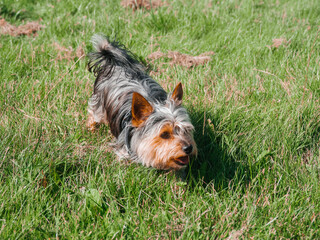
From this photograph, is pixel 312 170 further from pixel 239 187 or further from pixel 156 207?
pixel 156 207

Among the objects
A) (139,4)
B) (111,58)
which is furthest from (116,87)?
(139,4)

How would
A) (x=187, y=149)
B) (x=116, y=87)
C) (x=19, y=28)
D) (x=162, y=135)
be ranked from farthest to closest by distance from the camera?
1. (x=19, y=28)
2. (x=116, y=87)
3. (x=162, y=135)
4. (x=187, y=149)

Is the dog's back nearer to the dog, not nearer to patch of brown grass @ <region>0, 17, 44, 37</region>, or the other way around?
the dog

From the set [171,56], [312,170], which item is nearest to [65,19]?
[171,56]

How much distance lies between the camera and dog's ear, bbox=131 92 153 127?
3.23 m

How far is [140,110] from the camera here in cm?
334

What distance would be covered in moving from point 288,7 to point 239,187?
5.08 meters

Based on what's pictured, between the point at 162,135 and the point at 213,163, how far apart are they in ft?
2.53

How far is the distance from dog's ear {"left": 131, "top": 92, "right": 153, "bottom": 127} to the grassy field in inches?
18.1

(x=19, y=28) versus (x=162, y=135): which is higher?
(x=162, y=135)

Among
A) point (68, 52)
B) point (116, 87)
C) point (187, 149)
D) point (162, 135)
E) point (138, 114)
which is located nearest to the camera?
point (187, 149)

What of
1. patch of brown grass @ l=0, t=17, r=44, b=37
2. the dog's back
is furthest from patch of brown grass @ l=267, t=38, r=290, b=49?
patch of brown grass @ l=0, t=17, r=44, b=37

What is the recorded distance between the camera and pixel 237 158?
12.1 ft

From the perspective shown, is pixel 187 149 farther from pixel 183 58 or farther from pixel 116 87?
pixel 183 58
